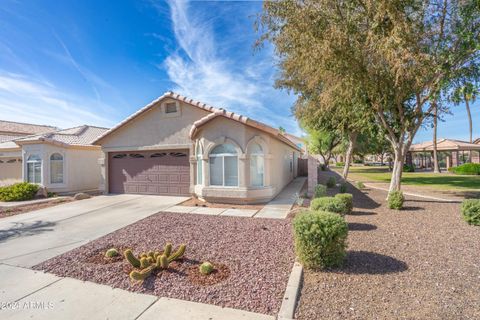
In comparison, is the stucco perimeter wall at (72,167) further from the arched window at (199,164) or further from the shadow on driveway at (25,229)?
the arched window at (199,164)

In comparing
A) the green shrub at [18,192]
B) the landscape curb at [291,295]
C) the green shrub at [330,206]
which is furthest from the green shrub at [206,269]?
the green shrub at [18,192]

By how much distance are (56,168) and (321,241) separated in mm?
17731

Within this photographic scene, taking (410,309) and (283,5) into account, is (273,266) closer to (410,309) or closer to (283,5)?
(410,309)

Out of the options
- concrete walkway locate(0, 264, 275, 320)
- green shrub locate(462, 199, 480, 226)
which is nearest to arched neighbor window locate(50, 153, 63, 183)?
→ concrete walkway locate(0, 264, 275, 320)

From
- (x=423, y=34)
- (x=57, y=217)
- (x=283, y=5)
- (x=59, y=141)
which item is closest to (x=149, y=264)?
(x=57, y=217)

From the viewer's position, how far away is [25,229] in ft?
26.9

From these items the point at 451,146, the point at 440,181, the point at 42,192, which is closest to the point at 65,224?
the point at 42,192

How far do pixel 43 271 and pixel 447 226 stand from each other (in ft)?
35.2

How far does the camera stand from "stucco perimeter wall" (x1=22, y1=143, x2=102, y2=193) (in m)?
15.4

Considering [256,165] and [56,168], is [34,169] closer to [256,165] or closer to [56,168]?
[56,168]

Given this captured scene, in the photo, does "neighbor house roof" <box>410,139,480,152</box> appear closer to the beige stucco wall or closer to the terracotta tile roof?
the beige stucco wall

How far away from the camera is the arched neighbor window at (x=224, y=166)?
1123 cm

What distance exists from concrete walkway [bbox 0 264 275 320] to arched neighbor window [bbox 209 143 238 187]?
7.39m

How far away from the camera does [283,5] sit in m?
9.41
